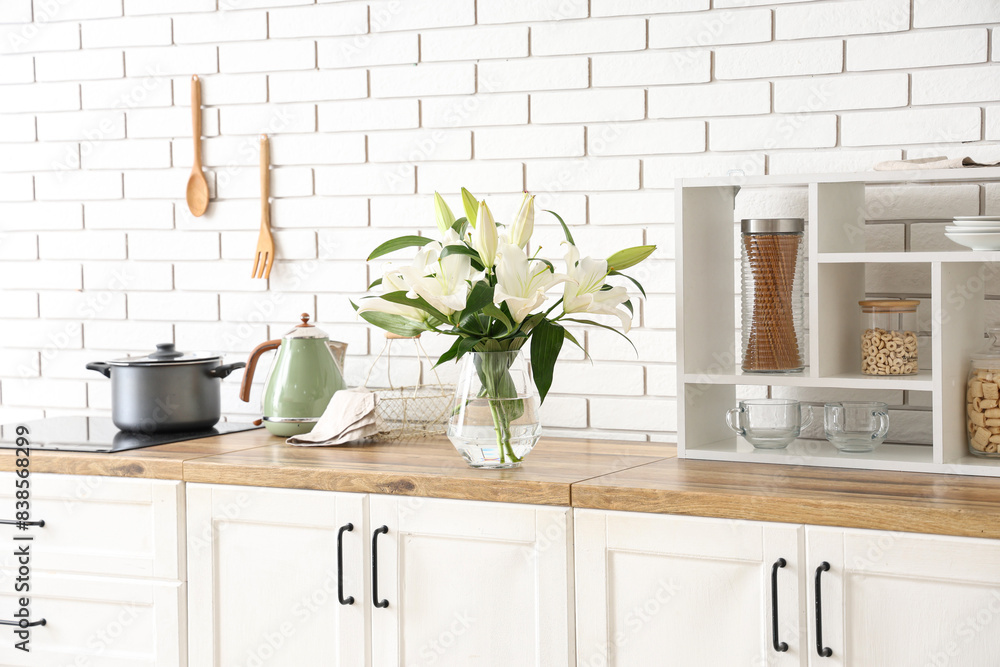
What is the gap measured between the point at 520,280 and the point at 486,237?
4.2 inches

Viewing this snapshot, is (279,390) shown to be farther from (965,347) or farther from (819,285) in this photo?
(965,347)

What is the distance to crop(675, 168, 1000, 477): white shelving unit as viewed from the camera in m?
2.03

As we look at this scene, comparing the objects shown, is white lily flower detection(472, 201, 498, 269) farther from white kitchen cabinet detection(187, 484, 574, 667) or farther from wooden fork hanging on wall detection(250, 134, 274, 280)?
wooden fork hanging on wall detection(250, 134, 274, 280)

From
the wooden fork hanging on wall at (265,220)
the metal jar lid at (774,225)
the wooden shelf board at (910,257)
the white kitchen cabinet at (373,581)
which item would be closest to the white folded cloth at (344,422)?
the white kitchen cabinet at (373,581)

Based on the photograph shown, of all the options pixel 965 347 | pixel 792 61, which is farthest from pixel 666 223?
pixel 965 347

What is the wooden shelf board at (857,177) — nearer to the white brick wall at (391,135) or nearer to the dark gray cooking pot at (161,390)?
the white brick wall at (391,135)

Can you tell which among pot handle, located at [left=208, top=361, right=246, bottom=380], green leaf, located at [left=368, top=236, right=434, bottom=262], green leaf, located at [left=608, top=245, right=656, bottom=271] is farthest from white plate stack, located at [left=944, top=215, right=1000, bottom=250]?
pot handle, located at [left=208, top=361, right=246, bottom=380]

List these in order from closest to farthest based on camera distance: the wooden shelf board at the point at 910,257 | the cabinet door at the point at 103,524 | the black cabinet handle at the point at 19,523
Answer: the wooden shelf board at the point at 910,257, the cabinet door at the point at 103,524, the black cabinet handle at the point at 19,523

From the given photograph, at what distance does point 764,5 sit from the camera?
245 cm

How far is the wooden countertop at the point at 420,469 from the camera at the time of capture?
205 centimetres

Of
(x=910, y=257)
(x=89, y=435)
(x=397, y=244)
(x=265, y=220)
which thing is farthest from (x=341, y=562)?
(x=910, y=257)

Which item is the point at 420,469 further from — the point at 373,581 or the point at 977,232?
the point at 977,232

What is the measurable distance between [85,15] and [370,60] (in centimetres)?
96

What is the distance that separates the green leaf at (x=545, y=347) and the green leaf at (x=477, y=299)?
6.9 inches
